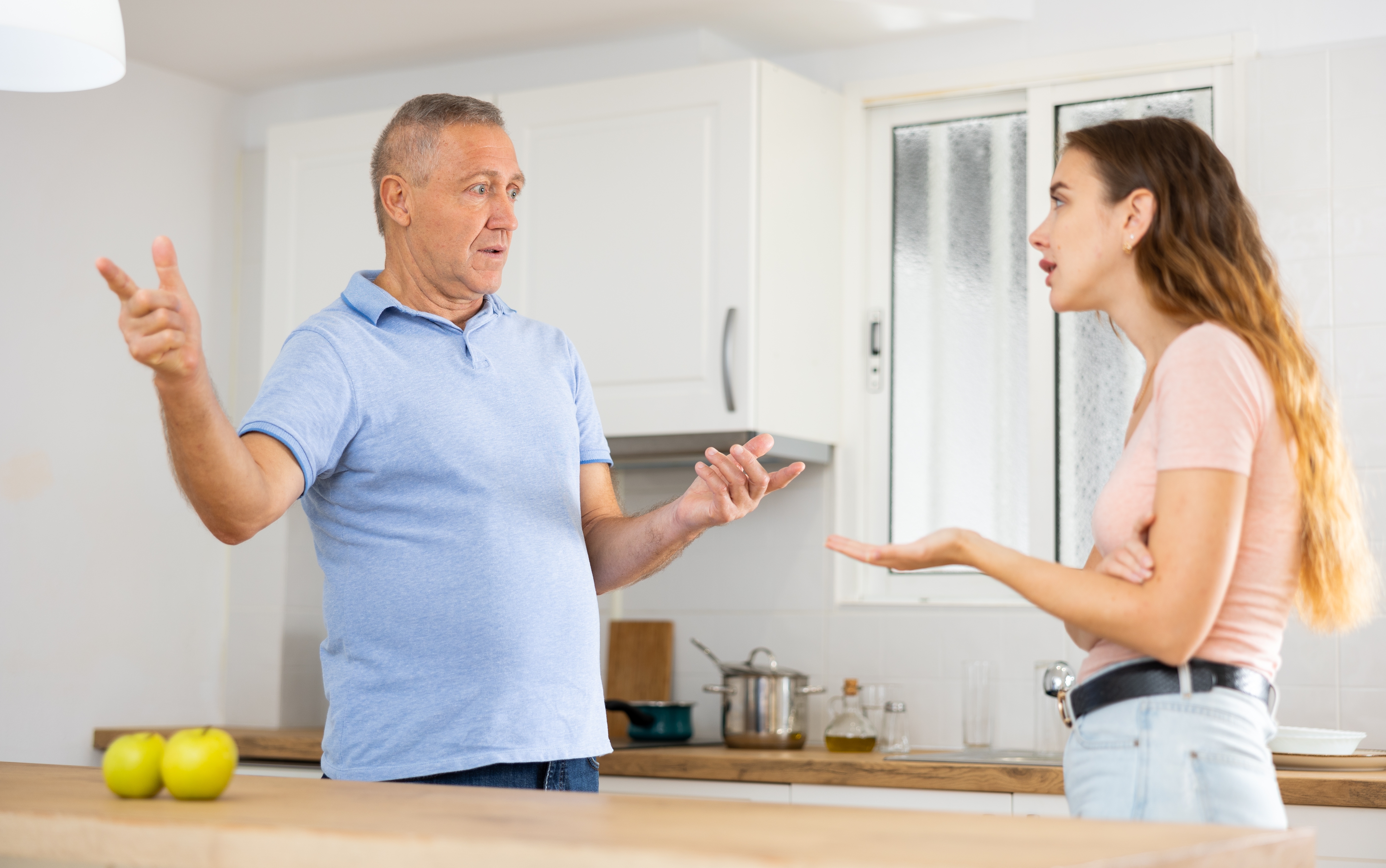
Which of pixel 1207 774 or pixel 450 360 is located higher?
pixel 450 360

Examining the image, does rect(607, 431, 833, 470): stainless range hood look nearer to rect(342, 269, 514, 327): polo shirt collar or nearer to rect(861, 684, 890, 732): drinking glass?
rect(861, 684, 890, 732): drinking glass

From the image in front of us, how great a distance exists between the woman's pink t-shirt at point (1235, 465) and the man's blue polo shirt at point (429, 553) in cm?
71

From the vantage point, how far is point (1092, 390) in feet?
10.8

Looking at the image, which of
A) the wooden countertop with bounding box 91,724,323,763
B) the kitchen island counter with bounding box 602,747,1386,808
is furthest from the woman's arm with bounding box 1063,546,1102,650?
the wooden countertop with bounding box 91,724,323,763

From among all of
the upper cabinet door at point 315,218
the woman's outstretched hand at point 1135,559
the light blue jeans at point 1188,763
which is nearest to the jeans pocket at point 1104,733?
the light blue jeans at point 1188,763

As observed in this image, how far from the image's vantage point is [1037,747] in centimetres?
319

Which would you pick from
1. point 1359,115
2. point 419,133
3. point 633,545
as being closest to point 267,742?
point 633,545

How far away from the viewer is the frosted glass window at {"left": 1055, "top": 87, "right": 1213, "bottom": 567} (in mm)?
3260

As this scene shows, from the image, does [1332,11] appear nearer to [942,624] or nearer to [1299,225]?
[1299,225]

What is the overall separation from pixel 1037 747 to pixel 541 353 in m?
1.71

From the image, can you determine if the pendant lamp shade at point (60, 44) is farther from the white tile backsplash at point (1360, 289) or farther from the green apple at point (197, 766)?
the white tile backsplash at point (1360, 289)

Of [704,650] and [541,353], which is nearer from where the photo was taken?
[541,353]

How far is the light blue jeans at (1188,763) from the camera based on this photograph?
140cm

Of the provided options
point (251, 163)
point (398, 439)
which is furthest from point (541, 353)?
point (251, 163)
